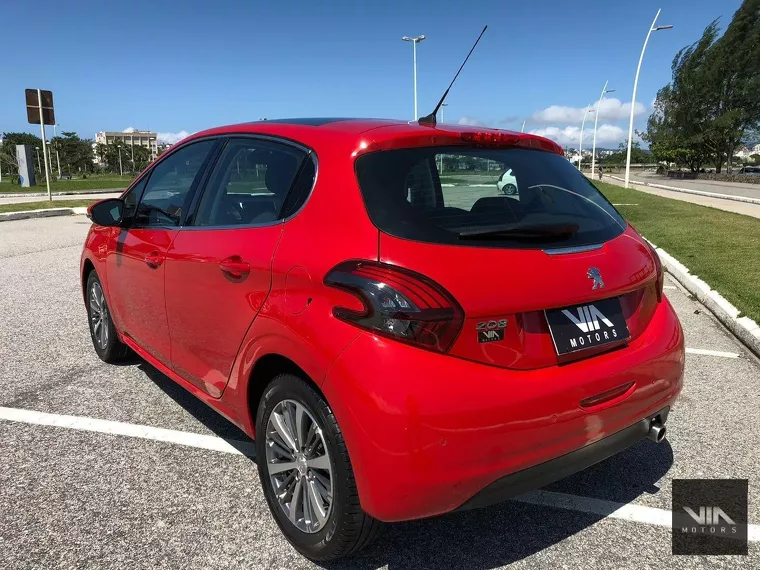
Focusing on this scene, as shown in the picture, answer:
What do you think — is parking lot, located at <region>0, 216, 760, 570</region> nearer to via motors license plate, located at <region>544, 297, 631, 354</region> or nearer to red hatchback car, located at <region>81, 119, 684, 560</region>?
red hatchback car, located at <region>81, 119, 684, 560</region>

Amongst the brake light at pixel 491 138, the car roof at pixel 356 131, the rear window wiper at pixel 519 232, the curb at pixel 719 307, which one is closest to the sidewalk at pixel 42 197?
the curb at pixel 719 307

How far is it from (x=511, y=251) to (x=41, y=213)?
18.9 metres

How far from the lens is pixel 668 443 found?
3354mm

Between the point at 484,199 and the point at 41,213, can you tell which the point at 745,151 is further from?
the point at 484,199

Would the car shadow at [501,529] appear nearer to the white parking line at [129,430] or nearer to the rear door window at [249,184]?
the white parking line at [129,430]

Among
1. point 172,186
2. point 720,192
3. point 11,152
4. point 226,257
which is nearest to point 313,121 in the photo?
point 226,257

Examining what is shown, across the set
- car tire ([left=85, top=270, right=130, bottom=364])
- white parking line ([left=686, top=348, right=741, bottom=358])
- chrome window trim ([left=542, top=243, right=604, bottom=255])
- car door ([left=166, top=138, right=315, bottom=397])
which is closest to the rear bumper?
chrome window trim ([left=542, top=243, right=604, bottom=255])

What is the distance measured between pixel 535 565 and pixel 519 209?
56.0 inches

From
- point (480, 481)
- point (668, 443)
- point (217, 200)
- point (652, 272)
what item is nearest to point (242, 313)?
point (217, 200)

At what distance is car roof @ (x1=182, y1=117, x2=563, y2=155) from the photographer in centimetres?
239

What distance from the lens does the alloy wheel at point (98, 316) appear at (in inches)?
175

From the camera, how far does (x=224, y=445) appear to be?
3.29 meters

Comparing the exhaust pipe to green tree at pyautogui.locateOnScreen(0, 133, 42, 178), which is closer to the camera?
the exhaust pipe

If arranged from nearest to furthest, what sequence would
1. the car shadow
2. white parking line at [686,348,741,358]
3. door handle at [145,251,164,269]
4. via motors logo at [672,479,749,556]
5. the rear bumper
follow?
the rear bumper → the car shadow → via motors logo at [672,479,749,556] → door handle at [145,251,164,269] → white parking line at [686,348,741,358]
